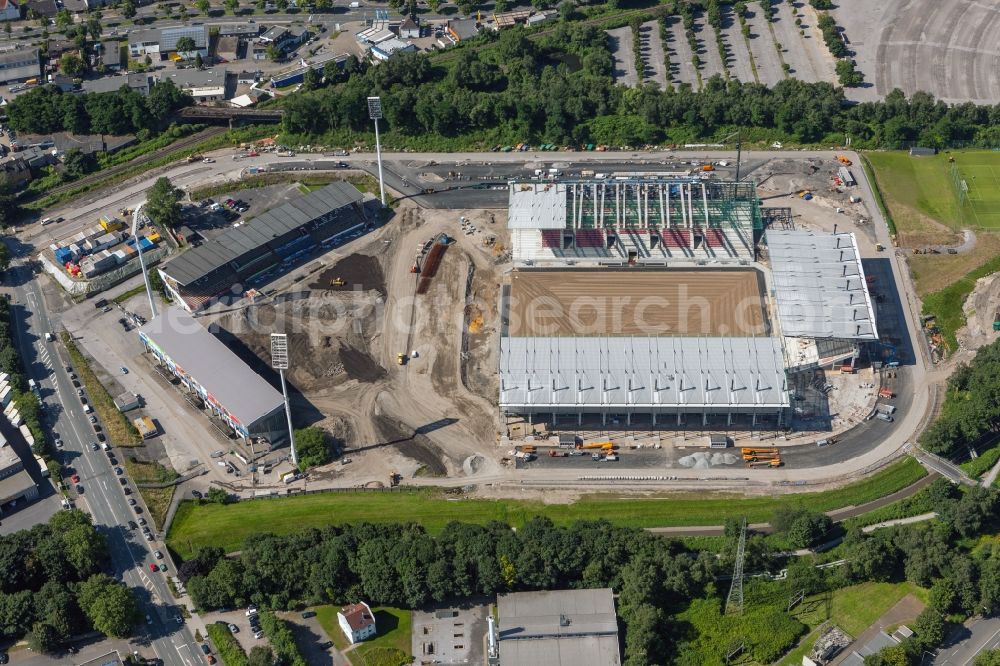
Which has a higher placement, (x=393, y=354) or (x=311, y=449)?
(x=393, y=354)

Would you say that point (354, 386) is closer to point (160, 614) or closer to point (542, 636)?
point (160, 614)

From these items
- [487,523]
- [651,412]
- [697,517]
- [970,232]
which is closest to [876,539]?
[697,517]

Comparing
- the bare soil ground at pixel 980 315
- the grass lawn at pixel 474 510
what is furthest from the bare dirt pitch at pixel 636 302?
the grass lawn at pixel 474 510

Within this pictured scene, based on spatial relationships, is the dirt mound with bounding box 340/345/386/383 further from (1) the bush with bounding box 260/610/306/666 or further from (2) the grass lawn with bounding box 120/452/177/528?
(1) the bush with bounding box 260/610/306/666

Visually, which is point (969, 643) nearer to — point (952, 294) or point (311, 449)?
point (952, 294)

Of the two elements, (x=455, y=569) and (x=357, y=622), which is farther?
(x=455, y=569)

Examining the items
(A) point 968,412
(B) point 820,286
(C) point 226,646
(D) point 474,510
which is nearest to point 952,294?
(B) point 820,286

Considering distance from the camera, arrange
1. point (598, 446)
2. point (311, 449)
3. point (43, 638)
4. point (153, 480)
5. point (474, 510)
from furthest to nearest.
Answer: point (311, 449) → point (598, 446) → point (153, 480) → point (474, 510) → point (43, 638)
